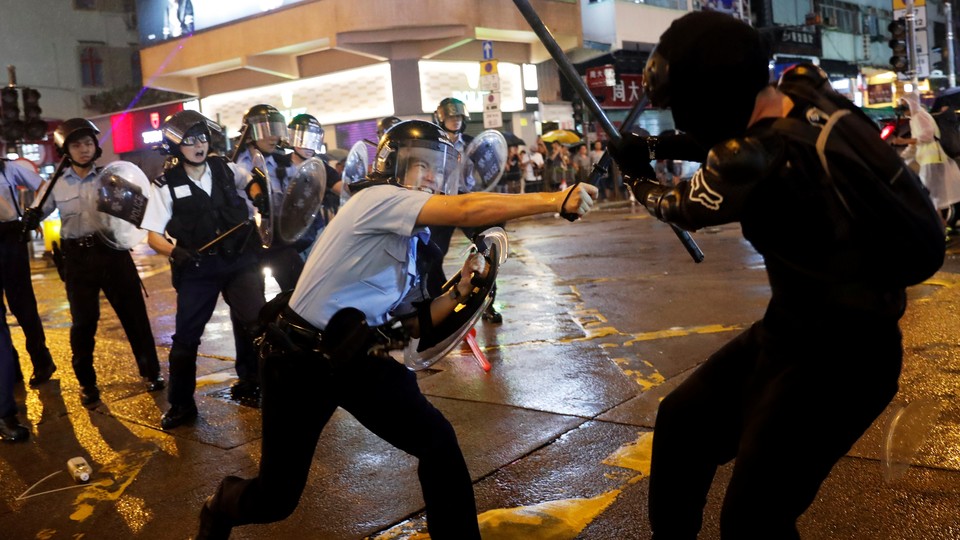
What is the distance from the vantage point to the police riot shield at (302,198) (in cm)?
518

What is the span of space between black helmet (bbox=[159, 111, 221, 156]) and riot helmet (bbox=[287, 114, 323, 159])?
1.40m

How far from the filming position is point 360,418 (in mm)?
2904

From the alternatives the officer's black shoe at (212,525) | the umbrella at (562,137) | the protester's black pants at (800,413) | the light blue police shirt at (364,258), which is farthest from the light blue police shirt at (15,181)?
the umbrella at (562,137)

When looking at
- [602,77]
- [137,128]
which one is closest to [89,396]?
[602,77]

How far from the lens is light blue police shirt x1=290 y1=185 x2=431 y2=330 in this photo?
8.98 feet

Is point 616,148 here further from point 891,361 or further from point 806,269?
point 891,361

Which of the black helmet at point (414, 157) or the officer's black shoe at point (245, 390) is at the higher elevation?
the black helmet at point (414, 157)

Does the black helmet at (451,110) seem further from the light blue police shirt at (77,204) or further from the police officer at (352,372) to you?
the police officer at (352,372)

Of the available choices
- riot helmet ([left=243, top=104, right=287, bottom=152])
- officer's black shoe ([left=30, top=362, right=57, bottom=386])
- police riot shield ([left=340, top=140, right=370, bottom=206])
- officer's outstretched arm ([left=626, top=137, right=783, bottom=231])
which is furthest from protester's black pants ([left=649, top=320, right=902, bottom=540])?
officer's black shoe ([left=30, top=362, right=57, bottom=386])

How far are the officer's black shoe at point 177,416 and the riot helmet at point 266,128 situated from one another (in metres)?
2.16

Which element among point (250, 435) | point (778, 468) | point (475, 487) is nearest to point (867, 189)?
point (778, 468)

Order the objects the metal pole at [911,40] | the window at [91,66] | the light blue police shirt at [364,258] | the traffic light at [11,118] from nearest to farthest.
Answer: the light blue police shirt at [364,258], the traffic light at [11,118], the metal pole at [911,40], the window at [91,66]

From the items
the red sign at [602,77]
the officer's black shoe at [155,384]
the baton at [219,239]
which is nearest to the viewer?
the baton at [219,239]

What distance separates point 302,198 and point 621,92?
978 inches
